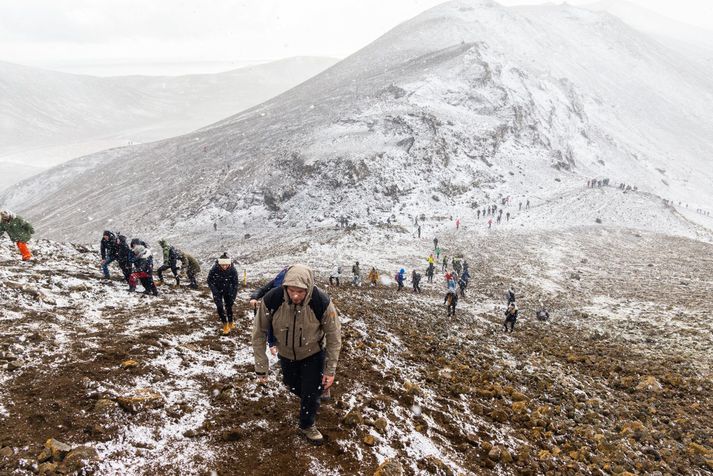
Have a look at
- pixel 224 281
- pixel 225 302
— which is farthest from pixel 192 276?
pixel 224 281

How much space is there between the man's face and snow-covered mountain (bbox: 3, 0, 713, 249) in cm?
3565

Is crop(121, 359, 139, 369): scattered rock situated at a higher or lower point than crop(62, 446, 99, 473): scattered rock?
lower

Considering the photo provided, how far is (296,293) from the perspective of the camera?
4641 mm

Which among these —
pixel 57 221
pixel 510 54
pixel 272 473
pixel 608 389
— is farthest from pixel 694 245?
pixel 57 221

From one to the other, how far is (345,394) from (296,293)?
3.38 metres

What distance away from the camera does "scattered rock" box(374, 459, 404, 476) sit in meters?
5.24

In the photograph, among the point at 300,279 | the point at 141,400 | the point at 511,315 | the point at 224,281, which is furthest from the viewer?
the point at 511,315

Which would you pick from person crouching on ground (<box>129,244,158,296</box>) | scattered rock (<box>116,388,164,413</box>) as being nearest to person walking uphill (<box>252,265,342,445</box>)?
scattered rock (<box>116,388,164,413</box>)

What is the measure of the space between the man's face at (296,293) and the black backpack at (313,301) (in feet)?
0.82

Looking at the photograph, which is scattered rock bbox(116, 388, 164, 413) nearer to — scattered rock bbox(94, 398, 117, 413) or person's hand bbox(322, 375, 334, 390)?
scattered rock bbox(94, 398, 117, 413)

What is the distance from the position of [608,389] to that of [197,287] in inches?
514

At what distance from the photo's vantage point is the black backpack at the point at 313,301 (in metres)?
4.93

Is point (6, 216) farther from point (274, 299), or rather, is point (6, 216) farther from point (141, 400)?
point (274, 299)

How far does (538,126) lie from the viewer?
6656 centimetres
